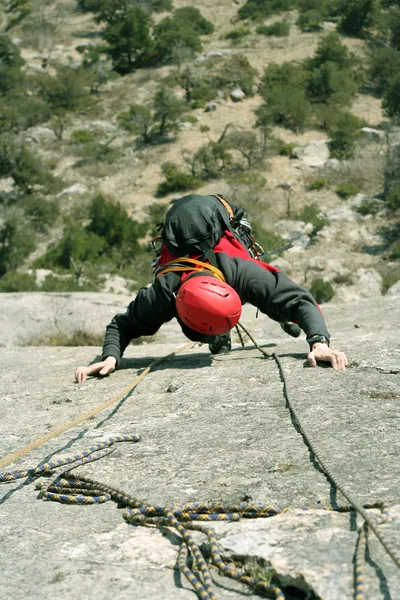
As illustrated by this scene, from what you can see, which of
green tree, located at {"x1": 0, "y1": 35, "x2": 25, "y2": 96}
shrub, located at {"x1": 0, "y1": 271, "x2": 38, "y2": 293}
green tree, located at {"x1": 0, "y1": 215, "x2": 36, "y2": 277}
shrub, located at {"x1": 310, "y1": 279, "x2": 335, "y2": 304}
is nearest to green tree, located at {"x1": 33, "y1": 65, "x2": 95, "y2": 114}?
green tree, located at {"x1": 0, "y1": 35, "x2": 25, "y2": 96}

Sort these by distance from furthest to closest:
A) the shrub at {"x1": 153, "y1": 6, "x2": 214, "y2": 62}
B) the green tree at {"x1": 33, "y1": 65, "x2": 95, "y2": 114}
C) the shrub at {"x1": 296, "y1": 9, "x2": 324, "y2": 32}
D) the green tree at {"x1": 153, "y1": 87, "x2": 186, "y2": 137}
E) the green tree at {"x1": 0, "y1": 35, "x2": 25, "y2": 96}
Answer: the shrub at {"x1": 296, "y1": 9, "x2": 324, "y2": 32} → the shrub at {"x1": 153, "y1": 6, "x2": 214, "y2": 62} → the green tree at {"x1": 0, "y1": 35, "x2": 25, "y2": 96} → the green tree at {"x1": 33, "y1": 65, "x2": 95, "y2": 114} → the green tree at {"x1": 153, "y1": 87, "x2": 186, "y2": 137}

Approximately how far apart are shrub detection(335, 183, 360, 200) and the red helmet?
59.9 feet

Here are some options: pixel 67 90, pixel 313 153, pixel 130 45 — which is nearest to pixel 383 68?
pixel 313 153

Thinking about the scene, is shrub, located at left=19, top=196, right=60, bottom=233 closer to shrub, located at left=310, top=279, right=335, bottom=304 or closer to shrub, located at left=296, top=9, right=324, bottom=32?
shrub, located at left=310, top=279, right=335, bottom=304

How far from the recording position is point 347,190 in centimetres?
2114

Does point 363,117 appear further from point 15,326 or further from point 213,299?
point 213,299

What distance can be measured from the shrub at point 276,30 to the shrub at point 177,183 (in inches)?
801

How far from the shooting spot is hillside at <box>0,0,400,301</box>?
17422 mm

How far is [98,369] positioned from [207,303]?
1.10 m

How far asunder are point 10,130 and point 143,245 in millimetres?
13677

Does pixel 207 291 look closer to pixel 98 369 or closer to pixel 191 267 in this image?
pixel 191 267

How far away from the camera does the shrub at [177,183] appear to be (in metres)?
23.0

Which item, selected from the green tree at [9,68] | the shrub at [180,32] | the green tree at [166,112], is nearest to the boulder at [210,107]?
the green tree at [166,112]

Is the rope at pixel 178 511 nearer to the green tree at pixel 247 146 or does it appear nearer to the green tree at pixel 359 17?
the green tree at pixel 247 146
